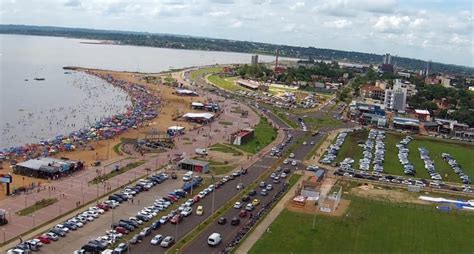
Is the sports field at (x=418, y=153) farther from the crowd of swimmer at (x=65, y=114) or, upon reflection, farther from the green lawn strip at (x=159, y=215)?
the crowd of swimmer at (x=65, y=114)

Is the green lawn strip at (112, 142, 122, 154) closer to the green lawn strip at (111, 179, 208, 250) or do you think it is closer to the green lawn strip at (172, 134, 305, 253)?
the green lawn strip at (111, 179, 208, 250)

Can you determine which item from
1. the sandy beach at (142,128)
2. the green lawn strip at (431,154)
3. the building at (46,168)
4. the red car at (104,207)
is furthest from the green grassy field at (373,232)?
the sandy beach at (142,128)

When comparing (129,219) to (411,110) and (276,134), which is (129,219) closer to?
(276,134)

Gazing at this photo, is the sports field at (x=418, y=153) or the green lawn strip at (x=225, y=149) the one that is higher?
the sports field at (x=418, y=153)

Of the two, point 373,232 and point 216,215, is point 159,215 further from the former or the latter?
point 373,232

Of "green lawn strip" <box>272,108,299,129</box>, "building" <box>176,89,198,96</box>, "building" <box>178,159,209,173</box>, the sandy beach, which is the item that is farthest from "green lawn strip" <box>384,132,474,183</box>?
"building" <box>176,89,198,96</box>
